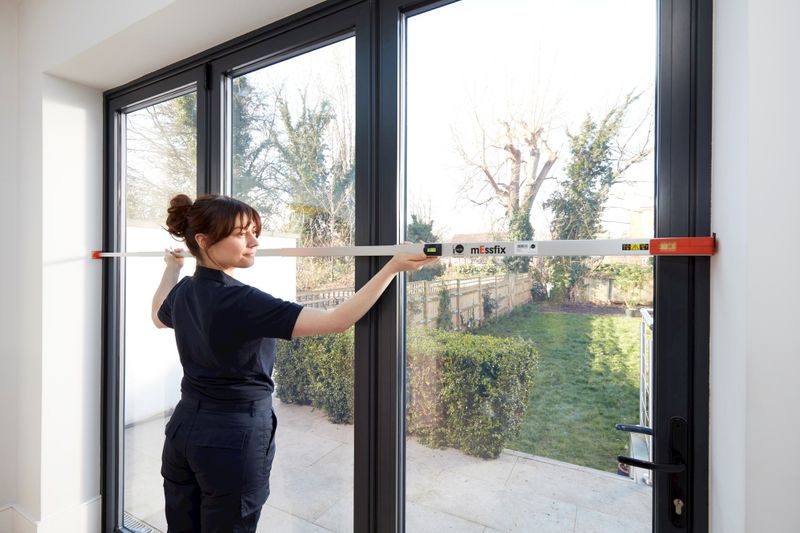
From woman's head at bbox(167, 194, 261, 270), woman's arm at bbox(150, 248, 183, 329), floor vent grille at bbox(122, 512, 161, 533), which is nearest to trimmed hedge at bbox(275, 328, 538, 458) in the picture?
woman's head at bbox(167, 194, 261, 270)

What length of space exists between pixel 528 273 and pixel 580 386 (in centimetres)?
32

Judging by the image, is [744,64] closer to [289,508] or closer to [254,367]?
[254,367]

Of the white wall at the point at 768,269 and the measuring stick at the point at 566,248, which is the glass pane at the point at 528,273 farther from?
the white wall at the point at 768,269

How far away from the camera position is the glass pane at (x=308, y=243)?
→ 4.56ft

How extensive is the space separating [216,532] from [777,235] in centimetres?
147

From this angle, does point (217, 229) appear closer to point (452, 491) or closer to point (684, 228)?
point (452, 491)

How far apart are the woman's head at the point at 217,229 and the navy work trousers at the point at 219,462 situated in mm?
435

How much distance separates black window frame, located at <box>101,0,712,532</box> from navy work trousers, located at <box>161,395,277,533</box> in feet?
1.02

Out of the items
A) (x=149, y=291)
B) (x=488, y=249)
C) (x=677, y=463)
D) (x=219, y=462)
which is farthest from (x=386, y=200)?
(x=149, y=291)

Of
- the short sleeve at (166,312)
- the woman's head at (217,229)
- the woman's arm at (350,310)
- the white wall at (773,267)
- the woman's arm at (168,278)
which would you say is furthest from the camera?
the woman's arm at (168,278)

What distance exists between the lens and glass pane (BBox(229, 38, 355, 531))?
1.39 meters

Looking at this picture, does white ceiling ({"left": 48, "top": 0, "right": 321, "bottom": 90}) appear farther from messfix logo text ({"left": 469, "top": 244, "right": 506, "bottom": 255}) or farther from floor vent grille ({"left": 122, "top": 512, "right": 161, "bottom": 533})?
floor vent grille ({"left": 122, "top": 512, "right": 161, "bottom": 533})

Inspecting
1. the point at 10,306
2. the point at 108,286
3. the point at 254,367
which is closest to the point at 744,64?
the point at 254,367

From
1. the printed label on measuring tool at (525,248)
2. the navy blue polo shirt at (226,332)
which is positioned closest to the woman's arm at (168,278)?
the navy blue polo shirt at (226,332)
